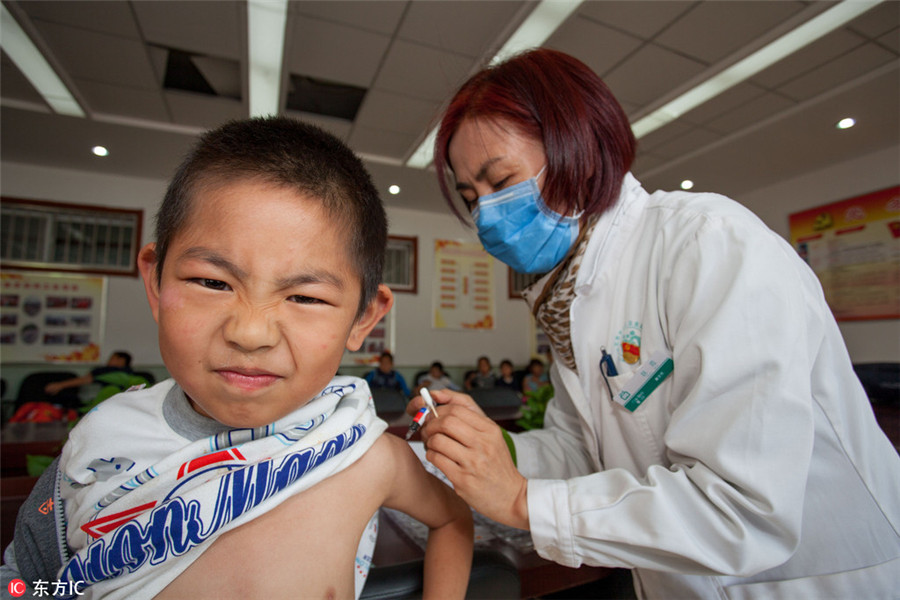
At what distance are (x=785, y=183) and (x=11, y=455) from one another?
7735 mm

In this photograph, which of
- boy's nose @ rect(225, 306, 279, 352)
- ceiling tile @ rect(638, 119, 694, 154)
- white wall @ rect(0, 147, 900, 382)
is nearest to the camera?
boy's nose @ rect(225, 306, 279, 352)

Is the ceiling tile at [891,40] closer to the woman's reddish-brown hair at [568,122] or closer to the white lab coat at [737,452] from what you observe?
the woman's reddish-brown hair at [568,122]

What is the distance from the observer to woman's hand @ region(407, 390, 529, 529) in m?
0.75

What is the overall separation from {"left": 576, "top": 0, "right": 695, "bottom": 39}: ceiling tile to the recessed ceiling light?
2638 millimetres

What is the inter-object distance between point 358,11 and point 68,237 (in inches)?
198

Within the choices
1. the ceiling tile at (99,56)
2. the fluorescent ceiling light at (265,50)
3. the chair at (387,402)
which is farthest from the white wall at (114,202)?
the chair at (387,402)

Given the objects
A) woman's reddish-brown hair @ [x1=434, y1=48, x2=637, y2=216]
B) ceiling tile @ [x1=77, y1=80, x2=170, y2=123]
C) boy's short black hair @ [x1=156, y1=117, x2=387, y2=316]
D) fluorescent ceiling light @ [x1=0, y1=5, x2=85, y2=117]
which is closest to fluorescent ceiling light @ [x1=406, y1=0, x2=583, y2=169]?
woman's reddish-brown hair @ [x1=434, y1=48, x2=637, y2=216]

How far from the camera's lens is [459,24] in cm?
312

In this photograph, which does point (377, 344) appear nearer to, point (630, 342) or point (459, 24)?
point (459, 24)

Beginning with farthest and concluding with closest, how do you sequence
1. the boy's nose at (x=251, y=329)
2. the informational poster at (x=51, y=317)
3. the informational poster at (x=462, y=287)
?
the informational poster at (x=462, y=287), the informational poster at (x=51, y=317), the boy's nose at (x=251, y=329)

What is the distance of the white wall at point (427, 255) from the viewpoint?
16.7 ft

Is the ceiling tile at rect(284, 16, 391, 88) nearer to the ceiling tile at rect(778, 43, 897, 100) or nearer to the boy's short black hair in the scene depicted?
the boy's short black hair

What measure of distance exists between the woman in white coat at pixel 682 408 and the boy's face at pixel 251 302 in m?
0.28

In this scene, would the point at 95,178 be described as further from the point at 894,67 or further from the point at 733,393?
the point at 894,67
